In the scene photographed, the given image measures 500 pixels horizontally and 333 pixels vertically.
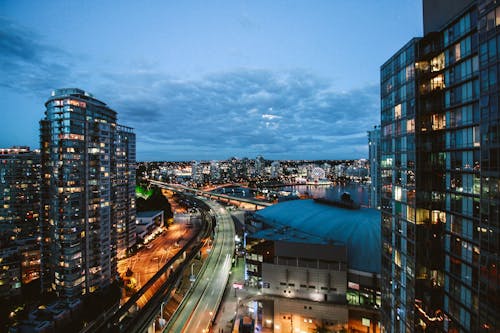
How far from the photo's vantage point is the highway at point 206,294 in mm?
30484

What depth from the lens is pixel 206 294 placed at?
37.4 m

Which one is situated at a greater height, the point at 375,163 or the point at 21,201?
the point at 375,163

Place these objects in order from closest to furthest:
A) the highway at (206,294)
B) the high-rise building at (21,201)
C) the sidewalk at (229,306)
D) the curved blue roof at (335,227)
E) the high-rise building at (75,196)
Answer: the highway at (206,294) → the sidewalk at (229,306) → the curved blue roof at (335,227) → the high-rise building at (75,196) → the high-rise building at (21,201)

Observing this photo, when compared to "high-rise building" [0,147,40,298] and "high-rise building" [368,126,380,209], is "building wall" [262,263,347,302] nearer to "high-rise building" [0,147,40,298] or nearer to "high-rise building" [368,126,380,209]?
"high-rise building" [0,147,40,298]

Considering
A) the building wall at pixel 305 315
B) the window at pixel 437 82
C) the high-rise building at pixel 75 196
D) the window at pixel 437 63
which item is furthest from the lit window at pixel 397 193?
the high-rise building at pixel 75 196

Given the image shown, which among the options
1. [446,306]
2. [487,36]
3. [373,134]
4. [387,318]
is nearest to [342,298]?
[387,318]

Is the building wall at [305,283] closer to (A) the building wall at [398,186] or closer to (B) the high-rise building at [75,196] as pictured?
(A) the building wall at [398,186]

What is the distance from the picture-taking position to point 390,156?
822 inches

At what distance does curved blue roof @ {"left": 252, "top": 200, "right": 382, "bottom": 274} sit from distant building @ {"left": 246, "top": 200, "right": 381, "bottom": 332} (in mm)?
122

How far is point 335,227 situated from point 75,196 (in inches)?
1457

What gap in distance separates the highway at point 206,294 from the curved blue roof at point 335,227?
10550 mm

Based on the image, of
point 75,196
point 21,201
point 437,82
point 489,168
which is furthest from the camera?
point 21,201

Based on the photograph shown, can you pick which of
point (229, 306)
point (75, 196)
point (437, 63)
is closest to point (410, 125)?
point (437, 63)

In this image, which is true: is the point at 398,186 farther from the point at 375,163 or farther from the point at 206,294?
the point at 375,163
